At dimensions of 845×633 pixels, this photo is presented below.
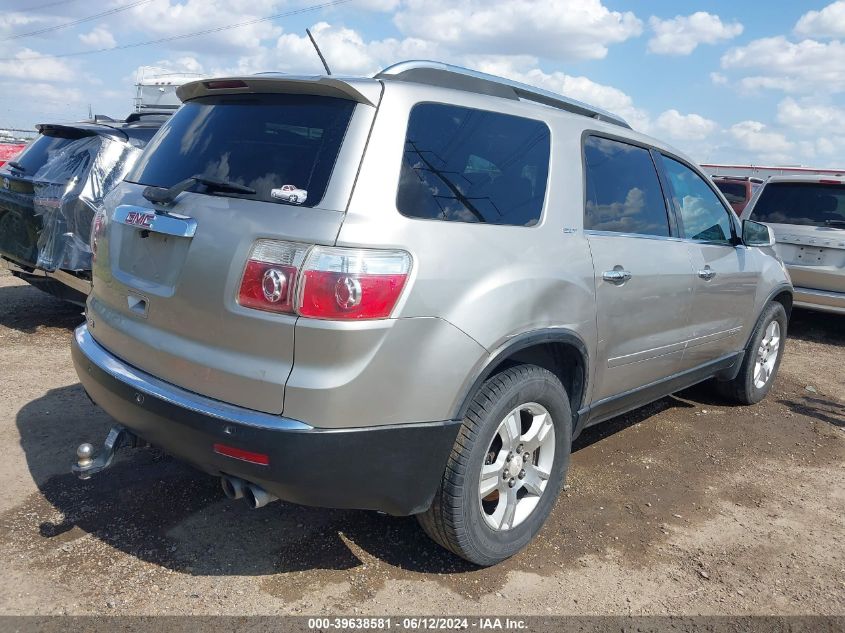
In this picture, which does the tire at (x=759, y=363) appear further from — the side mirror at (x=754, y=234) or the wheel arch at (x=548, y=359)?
the wheel arch at (x=548, y=359)

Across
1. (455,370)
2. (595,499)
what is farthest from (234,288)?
(595,499)

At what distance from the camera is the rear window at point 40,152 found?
616 cm

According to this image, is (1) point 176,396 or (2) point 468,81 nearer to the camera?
(1) point 176,396

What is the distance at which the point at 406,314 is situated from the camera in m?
2.42

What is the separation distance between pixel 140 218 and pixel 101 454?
1.01 metres

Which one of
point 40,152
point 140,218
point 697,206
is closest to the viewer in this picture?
point 140,218

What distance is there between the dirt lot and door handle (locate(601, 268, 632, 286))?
3.90 ft

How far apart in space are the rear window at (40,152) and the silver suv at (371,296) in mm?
3534

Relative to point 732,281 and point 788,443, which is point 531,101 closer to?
point 732,281

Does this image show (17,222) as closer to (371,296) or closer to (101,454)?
(101,454)

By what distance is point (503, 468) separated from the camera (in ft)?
9.83

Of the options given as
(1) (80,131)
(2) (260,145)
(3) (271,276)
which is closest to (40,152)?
(1) (80,131)

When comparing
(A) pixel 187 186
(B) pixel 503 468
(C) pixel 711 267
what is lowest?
(B) pixel 503 468

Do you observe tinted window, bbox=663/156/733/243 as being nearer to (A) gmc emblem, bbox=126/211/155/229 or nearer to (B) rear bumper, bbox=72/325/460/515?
(B) rear bumper, bbox=72/325/460/515
